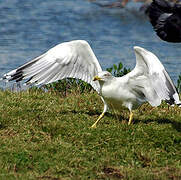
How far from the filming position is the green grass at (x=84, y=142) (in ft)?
18.4

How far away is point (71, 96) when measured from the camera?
846 cm

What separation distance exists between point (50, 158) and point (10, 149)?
49 cm

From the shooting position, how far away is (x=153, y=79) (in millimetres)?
6609

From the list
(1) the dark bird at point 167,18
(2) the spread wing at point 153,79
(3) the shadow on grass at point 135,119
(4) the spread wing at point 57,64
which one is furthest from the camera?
(1) the dark bird at point 167,18

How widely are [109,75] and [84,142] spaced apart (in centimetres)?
97

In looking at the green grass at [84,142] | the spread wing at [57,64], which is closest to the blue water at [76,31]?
the green grass at [84,142]

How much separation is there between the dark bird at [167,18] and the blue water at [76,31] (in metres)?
3.01

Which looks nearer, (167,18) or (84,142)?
(84,142)

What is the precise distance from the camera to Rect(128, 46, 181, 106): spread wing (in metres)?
6.52

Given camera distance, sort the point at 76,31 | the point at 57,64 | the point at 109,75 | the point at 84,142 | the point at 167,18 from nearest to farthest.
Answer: the point at 84,142 < the point at 109,75 < the point at 57,64 < the point at 167,18 < the point at 76,31

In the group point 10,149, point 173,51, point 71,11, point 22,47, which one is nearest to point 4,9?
point 71,11

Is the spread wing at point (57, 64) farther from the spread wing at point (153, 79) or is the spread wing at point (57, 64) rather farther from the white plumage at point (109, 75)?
the spread wing at point (153, 79)

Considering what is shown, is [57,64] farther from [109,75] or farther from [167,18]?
[167,18]

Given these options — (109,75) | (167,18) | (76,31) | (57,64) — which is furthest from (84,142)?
(76,31)
